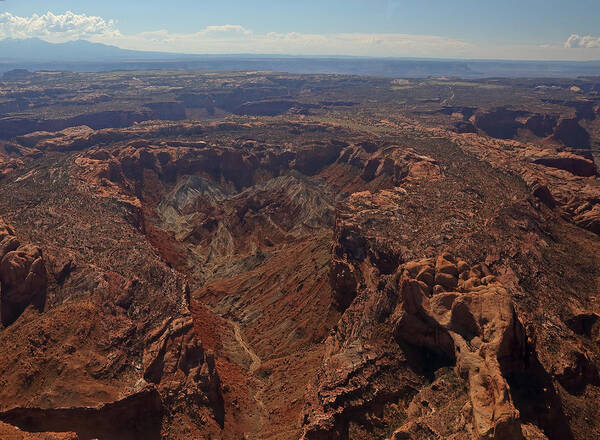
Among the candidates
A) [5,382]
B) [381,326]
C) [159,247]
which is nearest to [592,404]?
[381,326]

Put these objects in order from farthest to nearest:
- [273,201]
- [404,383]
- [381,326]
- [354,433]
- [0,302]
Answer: [273,201] < [0,302] < [381,326] < [404,383] < [354,433]

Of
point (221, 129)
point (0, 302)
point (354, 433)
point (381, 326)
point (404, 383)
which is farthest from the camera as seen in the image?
point (221, 129)

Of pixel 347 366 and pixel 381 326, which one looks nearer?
pixel 347 366

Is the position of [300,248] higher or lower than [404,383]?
lower

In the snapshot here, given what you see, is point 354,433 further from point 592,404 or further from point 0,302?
point 0,302

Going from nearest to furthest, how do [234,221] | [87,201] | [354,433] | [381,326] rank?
[354,433]
[381,326]
[87,201]
[234,221]

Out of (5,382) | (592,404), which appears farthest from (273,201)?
(592,404)

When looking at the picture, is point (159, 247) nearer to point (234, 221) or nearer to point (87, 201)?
point (87, 201)

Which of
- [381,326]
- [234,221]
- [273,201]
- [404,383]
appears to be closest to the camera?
[404,383]

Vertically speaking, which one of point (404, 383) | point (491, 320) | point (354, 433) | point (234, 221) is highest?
point (491, 320)
